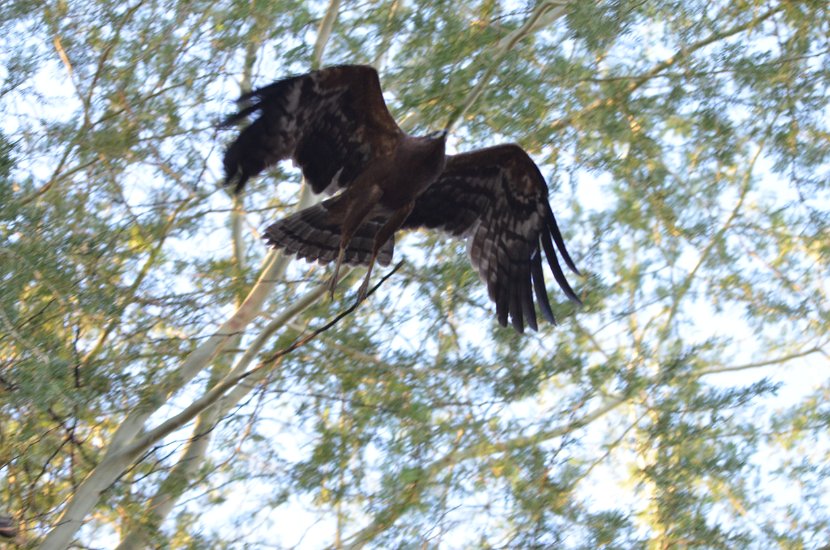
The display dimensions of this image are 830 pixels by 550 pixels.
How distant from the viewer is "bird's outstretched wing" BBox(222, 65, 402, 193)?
6414 mm

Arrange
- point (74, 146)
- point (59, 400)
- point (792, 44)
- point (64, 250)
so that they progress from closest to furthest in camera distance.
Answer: point (59, 400) → point (64, 250) → point (74, 146) → point (792, 44)

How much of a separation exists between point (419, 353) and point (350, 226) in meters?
0.97

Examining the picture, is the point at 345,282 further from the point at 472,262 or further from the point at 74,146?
the point at 74,146

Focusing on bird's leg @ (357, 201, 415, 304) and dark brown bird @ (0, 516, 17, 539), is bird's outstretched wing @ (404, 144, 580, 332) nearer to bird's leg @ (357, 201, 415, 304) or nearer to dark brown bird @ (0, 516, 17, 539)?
bird's leg @ (357, 201, 415, 304)

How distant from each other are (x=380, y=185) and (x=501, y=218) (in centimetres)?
110

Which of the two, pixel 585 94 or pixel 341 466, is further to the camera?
pixel 585 94

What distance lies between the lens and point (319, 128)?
6.83 meters

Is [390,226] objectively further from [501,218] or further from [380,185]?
[501,218]

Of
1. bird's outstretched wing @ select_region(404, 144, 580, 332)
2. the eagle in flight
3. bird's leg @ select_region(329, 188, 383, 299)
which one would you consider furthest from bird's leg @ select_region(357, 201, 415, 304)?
bird's outstretched wing @ select_region(404, 144, 580, 332)

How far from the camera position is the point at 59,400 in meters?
5.88

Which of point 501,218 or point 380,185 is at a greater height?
point 501,218

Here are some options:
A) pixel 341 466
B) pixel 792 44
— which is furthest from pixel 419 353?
pixel 792 44

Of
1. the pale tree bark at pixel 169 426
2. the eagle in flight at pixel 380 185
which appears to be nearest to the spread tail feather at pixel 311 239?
the eagle in flight at pixel 380 185

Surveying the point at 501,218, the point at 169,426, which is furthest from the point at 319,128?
the point at 169,426
